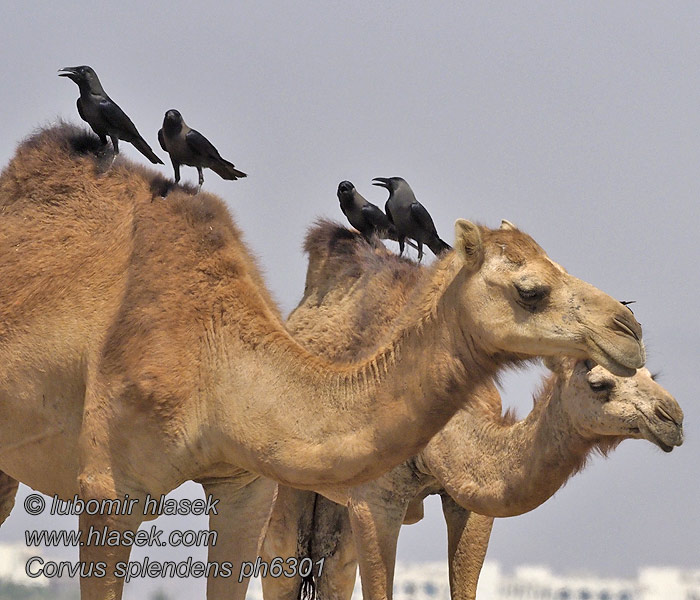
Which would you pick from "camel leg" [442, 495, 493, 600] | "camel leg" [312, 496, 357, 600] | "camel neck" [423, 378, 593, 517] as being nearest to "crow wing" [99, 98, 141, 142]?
"camel neck" [423, 378, 593, 517]

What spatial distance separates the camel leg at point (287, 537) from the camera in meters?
11.0

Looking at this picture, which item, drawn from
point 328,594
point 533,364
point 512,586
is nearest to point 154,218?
point 533,364

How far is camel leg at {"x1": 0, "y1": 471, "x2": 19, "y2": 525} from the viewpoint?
29.0 feet

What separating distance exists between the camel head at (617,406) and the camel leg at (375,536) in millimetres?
1817

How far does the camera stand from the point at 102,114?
798cm

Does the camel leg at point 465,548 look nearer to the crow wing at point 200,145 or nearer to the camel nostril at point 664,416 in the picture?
the camel nostril at point 664,416

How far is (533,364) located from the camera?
648 cm

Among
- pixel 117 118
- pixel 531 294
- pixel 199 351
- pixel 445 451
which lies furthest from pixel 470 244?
pixel 445 451

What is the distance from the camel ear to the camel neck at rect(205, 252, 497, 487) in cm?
8

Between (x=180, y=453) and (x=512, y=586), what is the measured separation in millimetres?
14823

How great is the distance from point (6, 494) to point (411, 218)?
3.38 metres

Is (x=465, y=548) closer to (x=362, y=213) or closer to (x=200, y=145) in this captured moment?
(x=362, y=213)

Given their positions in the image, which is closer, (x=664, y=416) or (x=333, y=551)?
(x=664, y=416)

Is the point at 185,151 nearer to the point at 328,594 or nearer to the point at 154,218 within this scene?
the point at 154,218
